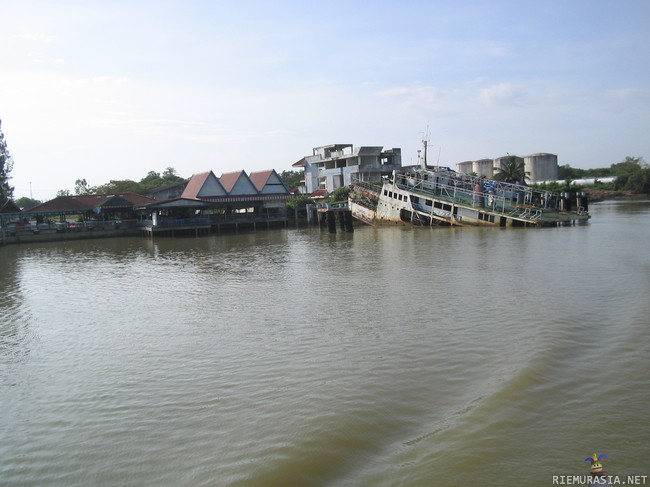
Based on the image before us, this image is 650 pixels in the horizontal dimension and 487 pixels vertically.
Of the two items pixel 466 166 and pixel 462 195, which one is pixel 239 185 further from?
pixel 466 166

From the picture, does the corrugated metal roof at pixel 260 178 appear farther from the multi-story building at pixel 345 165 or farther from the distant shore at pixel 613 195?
the distant shore at pixel 613 195

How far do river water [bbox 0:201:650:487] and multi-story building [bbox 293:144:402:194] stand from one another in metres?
46.5

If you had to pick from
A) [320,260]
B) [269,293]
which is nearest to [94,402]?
[269,293]

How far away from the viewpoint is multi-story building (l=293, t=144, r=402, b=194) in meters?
63.1

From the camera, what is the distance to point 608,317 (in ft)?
36.3

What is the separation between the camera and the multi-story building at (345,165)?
2484 inches

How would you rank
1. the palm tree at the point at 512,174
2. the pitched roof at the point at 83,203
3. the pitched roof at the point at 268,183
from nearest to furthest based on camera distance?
the pitched roof at the point at 83,203, the pitched roof at the point at 268,183, the palm tree at the point at 512,174

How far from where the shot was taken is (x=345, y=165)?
219 ft

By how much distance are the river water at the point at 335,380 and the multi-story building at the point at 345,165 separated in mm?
46518

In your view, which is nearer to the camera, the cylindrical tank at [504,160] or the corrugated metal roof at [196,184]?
the corrugated metal roof at [196,184]

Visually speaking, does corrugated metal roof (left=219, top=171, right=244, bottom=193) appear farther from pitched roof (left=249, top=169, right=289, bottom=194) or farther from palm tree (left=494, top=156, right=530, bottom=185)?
palm tree (left=494, top=156, right=530, bottom=185)

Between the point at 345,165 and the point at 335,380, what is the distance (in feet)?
197

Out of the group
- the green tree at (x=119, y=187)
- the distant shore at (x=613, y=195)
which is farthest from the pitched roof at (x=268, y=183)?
the distant shore at (x=613, y=195)

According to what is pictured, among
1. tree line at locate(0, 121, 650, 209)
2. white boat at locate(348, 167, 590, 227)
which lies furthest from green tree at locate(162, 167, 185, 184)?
white boat at locate(348, 167, 590, 227)
